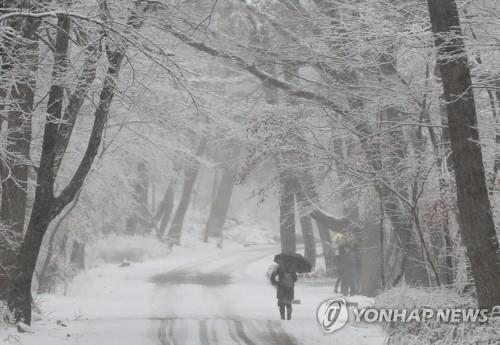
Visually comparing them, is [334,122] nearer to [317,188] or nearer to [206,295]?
[317,188]

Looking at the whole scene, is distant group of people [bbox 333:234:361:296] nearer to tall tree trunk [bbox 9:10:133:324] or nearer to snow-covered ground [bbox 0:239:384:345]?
snow-covered ground [bbox 0:239:384:345]

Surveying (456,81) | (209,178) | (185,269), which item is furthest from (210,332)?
(209,178)

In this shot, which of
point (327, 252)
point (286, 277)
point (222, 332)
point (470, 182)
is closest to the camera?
point (470, 182)

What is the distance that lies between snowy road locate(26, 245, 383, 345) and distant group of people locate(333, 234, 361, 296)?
27.8 inches

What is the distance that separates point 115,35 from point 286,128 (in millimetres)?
4973

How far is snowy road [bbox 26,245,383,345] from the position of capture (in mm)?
10641

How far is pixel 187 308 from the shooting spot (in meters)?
15.9

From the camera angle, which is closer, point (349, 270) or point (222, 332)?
point (222, 332)

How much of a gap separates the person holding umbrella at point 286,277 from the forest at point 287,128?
35.2 inches

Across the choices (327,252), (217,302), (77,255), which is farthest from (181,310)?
(327,252)

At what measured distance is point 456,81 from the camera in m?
7.80

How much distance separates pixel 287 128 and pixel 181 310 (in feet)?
18.0

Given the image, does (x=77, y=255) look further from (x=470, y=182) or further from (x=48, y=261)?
(x=470, y=182)

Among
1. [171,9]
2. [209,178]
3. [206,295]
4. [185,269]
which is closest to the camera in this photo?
[171,9]
